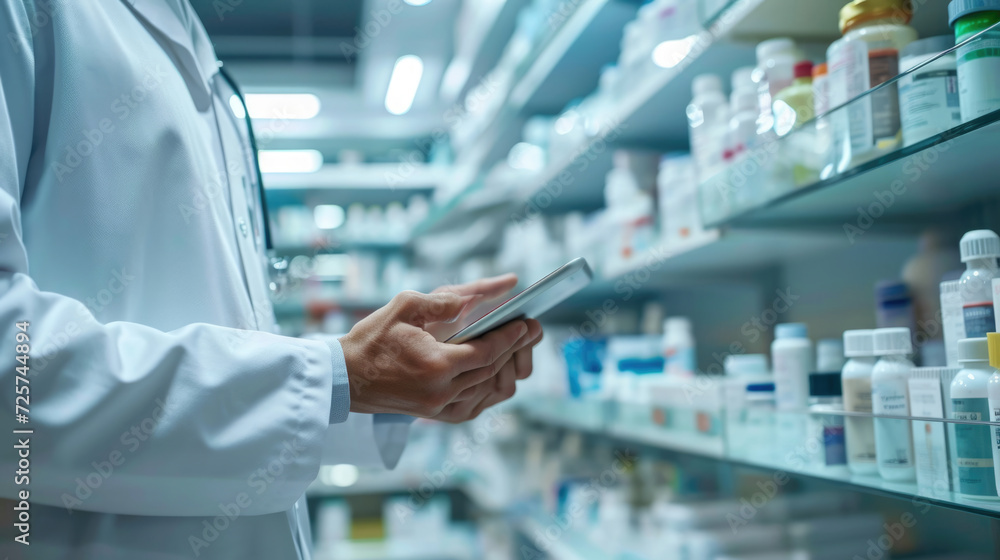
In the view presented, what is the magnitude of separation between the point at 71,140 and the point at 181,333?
274 millimetres

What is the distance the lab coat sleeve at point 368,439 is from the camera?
1.17 meters

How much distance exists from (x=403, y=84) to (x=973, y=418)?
3932 mm

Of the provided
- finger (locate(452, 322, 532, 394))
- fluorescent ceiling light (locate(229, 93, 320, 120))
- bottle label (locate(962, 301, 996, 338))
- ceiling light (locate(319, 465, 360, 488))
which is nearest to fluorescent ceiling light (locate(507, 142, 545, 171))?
finger (locate(452, 322, 532, 394))

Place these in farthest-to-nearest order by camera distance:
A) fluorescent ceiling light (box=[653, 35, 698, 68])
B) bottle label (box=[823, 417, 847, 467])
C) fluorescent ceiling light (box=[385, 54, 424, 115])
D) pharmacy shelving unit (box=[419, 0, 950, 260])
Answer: fluorescent ceiling light (box=[385, 54, 424, 115])
fluorescent ceiling light (box=[653, 35, 698, 68])
pharmacy shelving unit (box=[419, 0, 950, 260])
bottle label (box=[823, 417, 847, 467])

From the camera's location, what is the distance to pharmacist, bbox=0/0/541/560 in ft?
2.29

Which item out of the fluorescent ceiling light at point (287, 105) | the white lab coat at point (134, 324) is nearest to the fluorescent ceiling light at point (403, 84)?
the fluorescent ceiling light at point (287, 105)

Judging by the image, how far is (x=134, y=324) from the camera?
766 mm

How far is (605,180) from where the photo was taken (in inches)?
89.4

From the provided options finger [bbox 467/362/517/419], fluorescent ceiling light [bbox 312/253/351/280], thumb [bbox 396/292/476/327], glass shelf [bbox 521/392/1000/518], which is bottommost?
glass shelf [bbox 521/392/1000/518]

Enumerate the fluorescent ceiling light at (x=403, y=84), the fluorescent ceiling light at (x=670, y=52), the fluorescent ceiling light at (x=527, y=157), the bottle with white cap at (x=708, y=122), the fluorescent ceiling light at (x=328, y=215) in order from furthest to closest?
the fluorescent ceiling light at (x=328, y=215) → the fluorescent ceiling light at (x=403, y=84) → the fluorescent ceiling light at (x=527, y=157) → the fluorescent ceiling light at (x=670, y=52) → the bottle with white cap at (x=708, y=122)

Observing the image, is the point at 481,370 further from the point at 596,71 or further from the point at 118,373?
the point at 596,71

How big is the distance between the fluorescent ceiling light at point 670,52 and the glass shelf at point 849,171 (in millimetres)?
368

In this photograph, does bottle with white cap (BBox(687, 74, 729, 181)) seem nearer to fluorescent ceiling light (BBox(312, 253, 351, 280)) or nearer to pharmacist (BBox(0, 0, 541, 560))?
pharmacist (BBox(0, 0, 541, 560))

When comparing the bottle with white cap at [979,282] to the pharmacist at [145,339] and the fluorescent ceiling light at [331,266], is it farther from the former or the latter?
the fluorescent ceiling light at [331,266]
